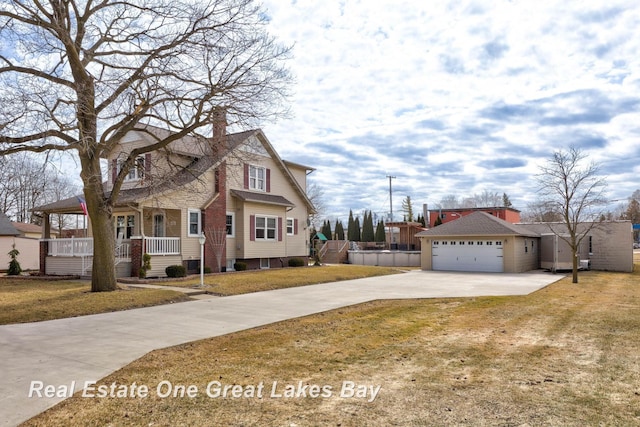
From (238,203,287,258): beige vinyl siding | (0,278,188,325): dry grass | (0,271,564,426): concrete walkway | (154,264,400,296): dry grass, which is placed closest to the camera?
(0,271,564,426): concrete walkway

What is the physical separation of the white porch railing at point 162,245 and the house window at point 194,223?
0.98 meters

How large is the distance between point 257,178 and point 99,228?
12.1 meters

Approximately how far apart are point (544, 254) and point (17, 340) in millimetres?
30900

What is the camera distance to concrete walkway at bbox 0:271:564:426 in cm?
564

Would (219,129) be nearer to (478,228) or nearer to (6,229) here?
(478,228)

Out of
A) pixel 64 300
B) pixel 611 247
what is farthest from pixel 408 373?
pixel 611 247

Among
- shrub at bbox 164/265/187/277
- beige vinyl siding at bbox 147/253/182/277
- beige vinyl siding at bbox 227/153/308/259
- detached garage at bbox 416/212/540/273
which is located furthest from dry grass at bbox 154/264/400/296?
detached garage at bbox 416/212/540/273

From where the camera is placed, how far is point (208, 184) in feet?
74.1

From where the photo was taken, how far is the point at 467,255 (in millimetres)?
27766

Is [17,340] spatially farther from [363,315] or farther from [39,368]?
[363,315]

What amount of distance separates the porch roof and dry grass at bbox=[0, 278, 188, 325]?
9.40 metres

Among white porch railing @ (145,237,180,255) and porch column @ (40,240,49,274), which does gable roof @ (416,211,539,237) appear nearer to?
white porch railing @ (145,237,180,255)

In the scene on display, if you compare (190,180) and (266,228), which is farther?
(266,228)

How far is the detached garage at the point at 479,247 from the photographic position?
26.5 m
